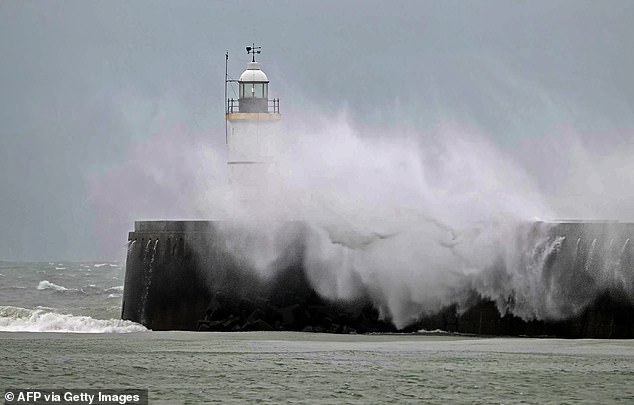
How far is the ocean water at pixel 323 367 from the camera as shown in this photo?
1348cm

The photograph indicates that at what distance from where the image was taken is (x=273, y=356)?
16.9 meters

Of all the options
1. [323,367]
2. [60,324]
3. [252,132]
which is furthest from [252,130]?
[323,367]

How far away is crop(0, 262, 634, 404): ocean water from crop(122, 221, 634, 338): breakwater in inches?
27.6

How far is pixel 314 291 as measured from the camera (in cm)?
2206

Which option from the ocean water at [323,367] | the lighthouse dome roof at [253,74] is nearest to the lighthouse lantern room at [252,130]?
the lighthouse dome roof at [253,74]

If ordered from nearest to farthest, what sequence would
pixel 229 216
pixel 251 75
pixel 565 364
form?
pixel 565 364 → pixel 229 216 → pixel 251 75

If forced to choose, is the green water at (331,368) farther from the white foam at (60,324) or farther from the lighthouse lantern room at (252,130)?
the lighthouse lantern room at (252,130)

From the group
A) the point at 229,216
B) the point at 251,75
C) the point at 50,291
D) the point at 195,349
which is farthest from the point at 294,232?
the point at 50,291

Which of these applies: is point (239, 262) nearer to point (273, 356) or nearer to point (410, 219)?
point (410, 219)

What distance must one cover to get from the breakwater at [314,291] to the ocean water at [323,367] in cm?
70

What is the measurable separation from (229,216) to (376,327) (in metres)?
4.39

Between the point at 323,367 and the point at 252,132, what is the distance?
13.5 meters

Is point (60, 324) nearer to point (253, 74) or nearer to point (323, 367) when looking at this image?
point (253, 74)

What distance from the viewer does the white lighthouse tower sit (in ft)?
92.2
